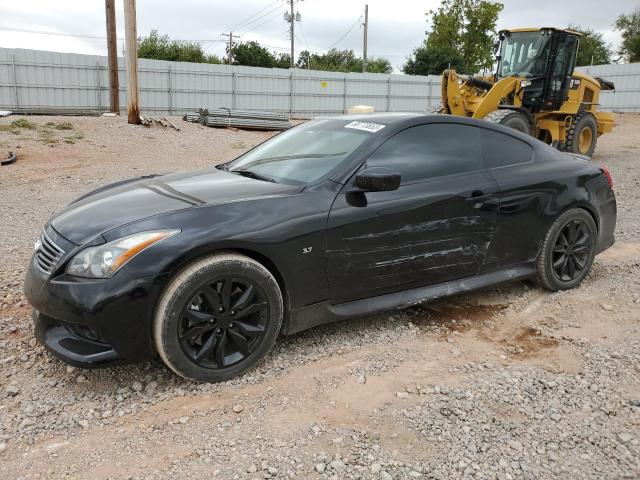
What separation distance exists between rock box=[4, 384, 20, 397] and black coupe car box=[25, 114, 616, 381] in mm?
293

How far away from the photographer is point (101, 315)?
2.79m

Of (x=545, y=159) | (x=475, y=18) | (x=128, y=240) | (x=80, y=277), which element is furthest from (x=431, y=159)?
(x=475, y=18)

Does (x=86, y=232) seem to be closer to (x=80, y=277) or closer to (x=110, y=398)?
(x=80, y=277)

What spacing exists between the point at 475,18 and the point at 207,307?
3733cm

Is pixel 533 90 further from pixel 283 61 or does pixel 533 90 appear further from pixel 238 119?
pixel 283 61

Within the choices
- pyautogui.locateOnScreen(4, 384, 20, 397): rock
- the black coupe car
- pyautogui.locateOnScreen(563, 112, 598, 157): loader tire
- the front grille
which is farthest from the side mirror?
pyautogui.locateOnScreen(563, 112, 598, 157): loader tire

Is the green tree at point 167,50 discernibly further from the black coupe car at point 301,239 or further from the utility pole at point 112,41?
the black coupe car at point 301,239

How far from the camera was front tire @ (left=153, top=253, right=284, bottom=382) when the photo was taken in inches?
114

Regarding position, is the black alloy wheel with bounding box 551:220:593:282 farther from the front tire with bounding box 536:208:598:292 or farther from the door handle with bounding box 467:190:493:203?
the door handle with bounding box 467:190:493:203

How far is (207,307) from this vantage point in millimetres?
3039

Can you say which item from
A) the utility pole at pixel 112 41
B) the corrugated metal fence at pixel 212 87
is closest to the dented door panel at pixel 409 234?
the utility pole at pixel 112 41

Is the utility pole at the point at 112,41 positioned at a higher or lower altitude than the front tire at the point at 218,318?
higher

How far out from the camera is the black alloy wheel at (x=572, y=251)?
4.60 m

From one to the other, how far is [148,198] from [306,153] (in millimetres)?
1123
